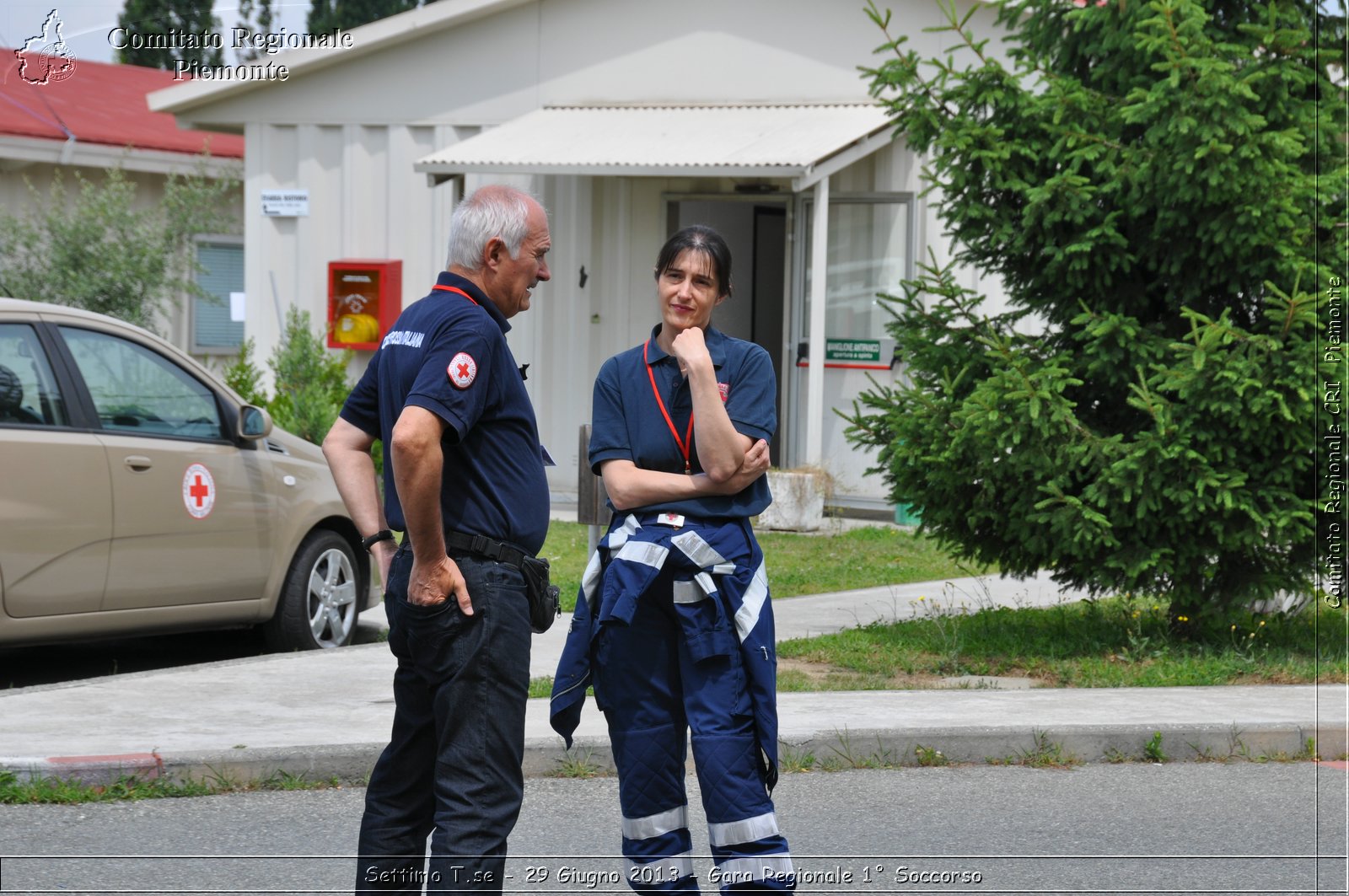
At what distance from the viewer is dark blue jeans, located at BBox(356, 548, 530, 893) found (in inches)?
148

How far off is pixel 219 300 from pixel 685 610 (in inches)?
696

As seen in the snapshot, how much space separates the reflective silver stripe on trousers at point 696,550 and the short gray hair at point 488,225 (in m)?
0.86

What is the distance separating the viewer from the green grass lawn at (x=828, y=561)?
35.7 feet

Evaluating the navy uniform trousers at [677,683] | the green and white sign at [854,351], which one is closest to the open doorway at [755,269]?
the green and white sign at [854,351]

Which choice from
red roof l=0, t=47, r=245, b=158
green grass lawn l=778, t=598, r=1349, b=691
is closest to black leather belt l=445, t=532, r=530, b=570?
green grass lawn l=778, t=598, r=1349, b=691

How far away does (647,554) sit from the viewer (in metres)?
4.18

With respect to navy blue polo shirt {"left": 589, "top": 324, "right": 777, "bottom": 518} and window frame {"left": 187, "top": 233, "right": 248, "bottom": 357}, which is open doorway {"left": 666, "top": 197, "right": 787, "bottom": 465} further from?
navy blue polo shirt {"left": 589, "top": 324, "right": 777, "bottom": 518}

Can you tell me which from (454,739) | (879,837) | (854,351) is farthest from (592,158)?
(454,739)

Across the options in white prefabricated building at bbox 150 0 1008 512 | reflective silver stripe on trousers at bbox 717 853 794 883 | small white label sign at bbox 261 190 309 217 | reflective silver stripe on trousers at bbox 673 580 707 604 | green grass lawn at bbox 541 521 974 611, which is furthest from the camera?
small white label sign at bbox 261 190 309 217

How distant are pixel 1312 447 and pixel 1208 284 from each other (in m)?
0.97

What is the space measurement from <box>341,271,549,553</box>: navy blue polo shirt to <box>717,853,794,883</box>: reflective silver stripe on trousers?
96 cm

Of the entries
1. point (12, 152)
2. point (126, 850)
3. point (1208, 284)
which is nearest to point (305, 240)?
point (12, 152)

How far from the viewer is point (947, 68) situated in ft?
27.0

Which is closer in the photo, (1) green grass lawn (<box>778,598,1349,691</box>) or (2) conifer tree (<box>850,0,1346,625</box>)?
(2) conifer tree (<box>850,0,1346,625</box>)
